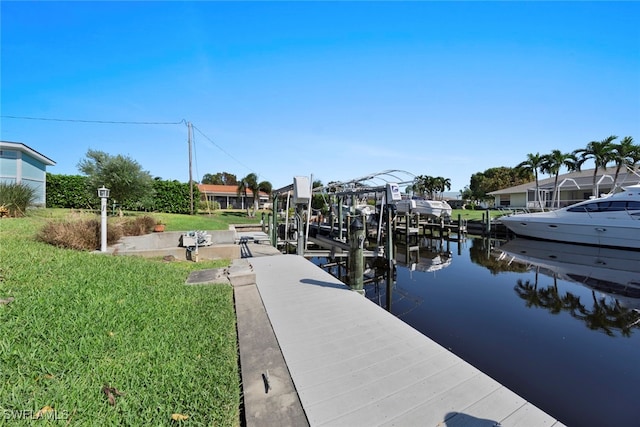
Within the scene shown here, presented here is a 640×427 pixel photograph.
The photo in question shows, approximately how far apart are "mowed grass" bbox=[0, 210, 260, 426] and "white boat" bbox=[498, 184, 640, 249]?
19.8 metres

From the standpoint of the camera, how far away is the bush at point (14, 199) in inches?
432

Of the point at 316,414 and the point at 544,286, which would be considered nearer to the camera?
Answer: the point at 316,414

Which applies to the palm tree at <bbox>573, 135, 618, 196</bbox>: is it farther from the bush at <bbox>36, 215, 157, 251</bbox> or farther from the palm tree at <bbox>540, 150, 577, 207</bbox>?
the bush at <bbox>36, 215, 157, 251</bbox>

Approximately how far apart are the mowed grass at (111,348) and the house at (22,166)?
51.5 feet

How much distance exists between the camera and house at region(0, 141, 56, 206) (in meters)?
16.1

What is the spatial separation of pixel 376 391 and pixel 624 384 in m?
4.04

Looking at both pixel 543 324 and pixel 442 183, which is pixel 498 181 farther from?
pixel 543 324

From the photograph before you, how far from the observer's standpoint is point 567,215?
1739cm

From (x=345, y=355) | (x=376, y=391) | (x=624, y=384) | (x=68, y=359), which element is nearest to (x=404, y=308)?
(x=624, y=384)

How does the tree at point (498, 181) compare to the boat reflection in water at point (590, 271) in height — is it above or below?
above

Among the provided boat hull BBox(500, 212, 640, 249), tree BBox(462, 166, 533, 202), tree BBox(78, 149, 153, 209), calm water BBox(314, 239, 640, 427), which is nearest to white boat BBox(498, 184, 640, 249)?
boat hull BBox(500, 212, 640, 249)

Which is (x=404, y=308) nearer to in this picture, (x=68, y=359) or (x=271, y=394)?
(x=271, y=394)

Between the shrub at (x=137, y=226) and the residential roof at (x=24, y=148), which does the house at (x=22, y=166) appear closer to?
the residential roof at (x=24, y=148)

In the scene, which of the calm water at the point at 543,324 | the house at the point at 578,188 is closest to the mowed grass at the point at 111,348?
the calm water at the point at 543,324
